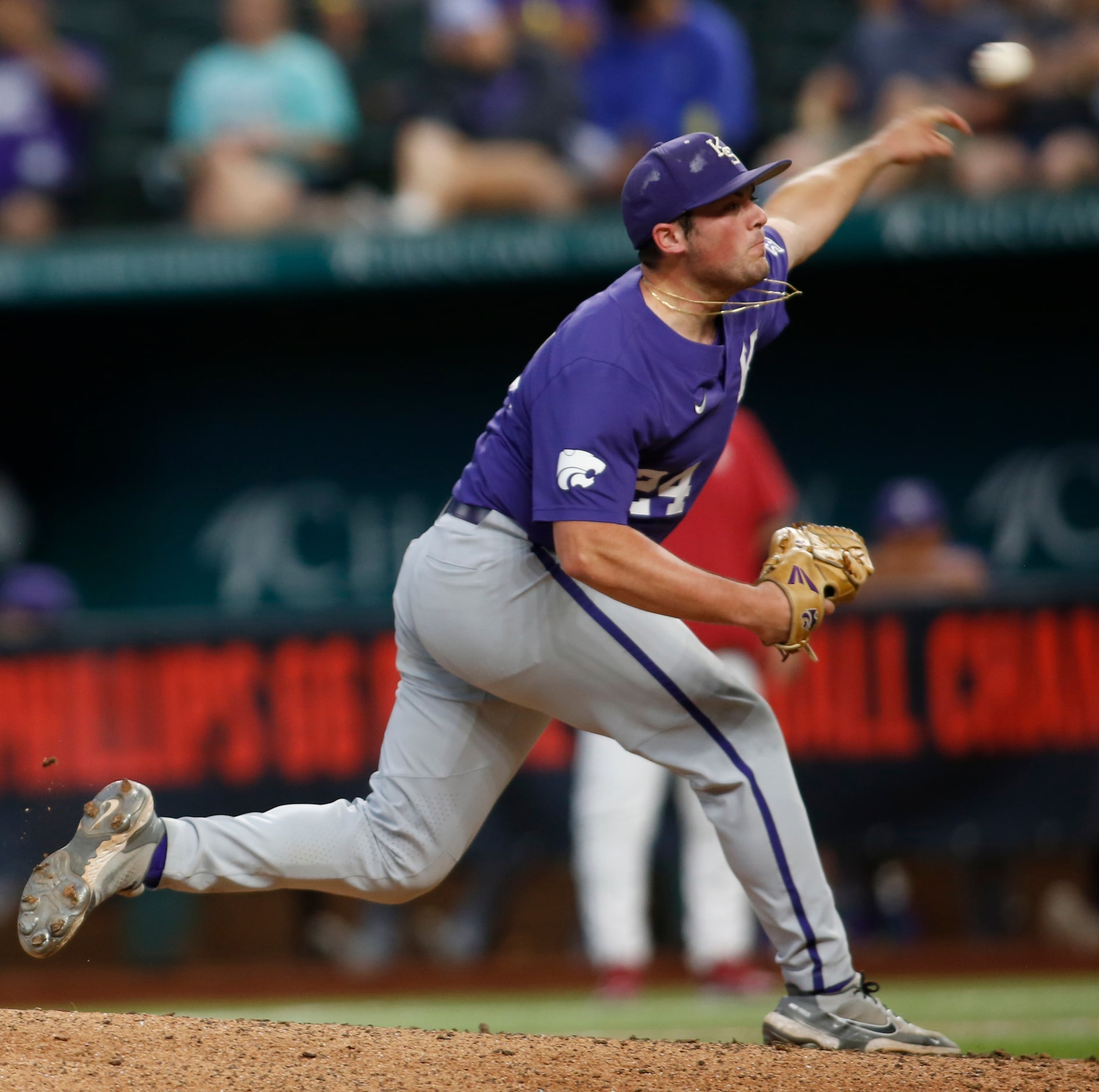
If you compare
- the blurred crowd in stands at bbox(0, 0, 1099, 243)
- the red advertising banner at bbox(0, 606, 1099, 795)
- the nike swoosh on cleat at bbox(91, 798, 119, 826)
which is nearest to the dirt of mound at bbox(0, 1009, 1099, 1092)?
the nike swoosh on cleat at bbox(91, 798, 119, 826)

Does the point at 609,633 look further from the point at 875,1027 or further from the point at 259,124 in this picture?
the point at 259,124

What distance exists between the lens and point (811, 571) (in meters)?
3.55

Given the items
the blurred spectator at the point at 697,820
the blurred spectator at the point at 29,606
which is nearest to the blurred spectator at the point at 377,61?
the blurred spectator at the point at 29,606

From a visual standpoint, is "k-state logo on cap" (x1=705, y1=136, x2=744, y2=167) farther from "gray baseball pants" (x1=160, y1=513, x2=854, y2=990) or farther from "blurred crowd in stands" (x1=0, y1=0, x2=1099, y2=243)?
"blurred crowd in stands" (x1=0, y1=0, x2=1099, y2=243)

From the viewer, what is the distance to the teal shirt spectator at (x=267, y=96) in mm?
9031

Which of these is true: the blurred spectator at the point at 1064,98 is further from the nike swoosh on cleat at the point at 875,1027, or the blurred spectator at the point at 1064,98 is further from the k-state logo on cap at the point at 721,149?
the nike swoosh on cleat at the point at 875,1027

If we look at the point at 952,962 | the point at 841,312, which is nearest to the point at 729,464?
the point at 952,962

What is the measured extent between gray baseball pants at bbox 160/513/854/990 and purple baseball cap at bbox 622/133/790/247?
0.72 m

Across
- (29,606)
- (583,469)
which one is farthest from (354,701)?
(583,469)

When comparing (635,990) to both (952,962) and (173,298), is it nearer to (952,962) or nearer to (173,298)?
(952,962)

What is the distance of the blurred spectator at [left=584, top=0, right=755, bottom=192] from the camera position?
8.44 m

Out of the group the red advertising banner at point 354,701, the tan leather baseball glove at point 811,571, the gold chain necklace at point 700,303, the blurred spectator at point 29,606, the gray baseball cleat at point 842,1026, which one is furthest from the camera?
the blurred spectator at point 29,606

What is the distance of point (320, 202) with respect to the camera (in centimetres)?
892

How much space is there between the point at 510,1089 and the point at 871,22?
683cm
